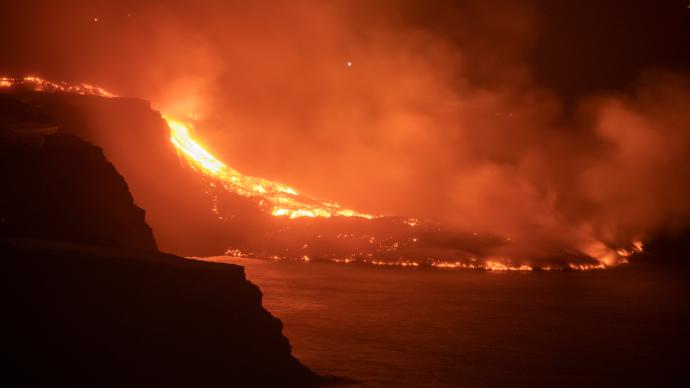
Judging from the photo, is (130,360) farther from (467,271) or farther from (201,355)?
(467,271)

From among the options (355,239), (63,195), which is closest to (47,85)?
(355,239)

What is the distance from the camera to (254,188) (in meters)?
66.0

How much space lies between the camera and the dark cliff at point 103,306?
11.5 metres

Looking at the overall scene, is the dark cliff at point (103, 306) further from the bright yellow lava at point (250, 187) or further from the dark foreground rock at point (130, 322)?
the bright yellow lava at point (250, 187)

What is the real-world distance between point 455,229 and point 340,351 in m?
47.0

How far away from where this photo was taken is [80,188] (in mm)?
16594

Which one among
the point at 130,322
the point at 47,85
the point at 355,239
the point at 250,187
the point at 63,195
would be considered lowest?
the point at 130,322

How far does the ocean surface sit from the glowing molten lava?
17304mm

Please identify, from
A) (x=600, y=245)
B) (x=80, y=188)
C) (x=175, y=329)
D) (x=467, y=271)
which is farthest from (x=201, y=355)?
(x=600, y=245)

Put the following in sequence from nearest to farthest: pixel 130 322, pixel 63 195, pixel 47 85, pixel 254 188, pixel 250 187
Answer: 1. pixel 130 322
2. pixel 63 195
3. pixel 47 85
4. pixel 250 187
5. pixel 254 188

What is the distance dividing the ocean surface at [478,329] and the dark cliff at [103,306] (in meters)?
3.86

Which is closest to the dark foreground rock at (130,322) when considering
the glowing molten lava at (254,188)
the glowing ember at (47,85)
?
the glowing ember at (47,85)

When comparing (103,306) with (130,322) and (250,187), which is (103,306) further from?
(250,187)

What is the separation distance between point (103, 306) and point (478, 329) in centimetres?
1679
